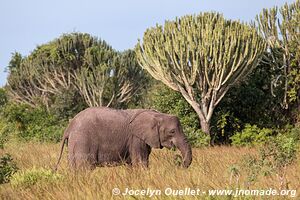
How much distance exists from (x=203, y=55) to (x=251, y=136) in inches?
136

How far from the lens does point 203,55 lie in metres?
15.9

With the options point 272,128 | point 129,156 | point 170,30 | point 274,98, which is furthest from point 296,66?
point 129,156

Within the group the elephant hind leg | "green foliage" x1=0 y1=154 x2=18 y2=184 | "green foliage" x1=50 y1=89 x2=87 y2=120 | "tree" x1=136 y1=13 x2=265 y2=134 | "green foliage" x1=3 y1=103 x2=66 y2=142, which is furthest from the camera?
"green foliage" x1=50 y1=89 x2=87 y2=120

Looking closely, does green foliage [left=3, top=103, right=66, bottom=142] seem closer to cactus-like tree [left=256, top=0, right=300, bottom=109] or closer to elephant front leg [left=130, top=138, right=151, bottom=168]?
cactus-like tree [left=256, top=0, right=300, bottom=109]

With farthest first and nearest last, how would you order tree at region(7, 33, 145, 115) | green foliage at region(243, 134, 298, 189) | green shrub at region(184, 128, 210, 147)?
tree at region(7, 33, 145, 115) < green shrub at region(184, 128, 210, 147) < green foliage at region(243, 134, 298, 189)

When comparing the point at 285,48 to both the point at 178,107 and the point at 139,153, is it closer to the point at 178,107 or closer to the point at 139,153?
the point at 178,107

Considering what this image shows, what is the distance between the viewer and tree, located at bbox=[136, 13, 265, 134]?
16.0m

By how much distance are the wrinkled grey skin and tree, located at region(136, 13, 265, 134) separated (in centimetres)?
825

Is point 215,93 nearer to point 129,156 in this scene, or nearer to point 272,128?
point 272,128

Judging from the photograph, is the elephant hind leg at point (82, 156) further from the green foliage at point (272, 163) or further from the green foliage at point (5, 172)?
the green foliage at point (272, 163)

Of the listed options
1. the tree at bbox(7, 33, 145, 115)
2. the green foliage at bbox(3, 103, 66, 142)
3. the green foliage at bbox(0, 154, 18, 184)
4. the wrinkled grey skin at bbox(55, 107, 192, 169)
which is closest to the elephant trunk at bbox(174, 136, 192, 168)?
the wrinkled grey skin at bbox(55, 107, 192, 169)

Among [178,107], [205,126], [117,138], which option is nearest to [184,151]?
[117,138]

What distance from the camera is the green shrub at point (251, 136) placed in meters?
16.3

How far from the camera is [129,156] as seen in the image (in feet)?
25.9
